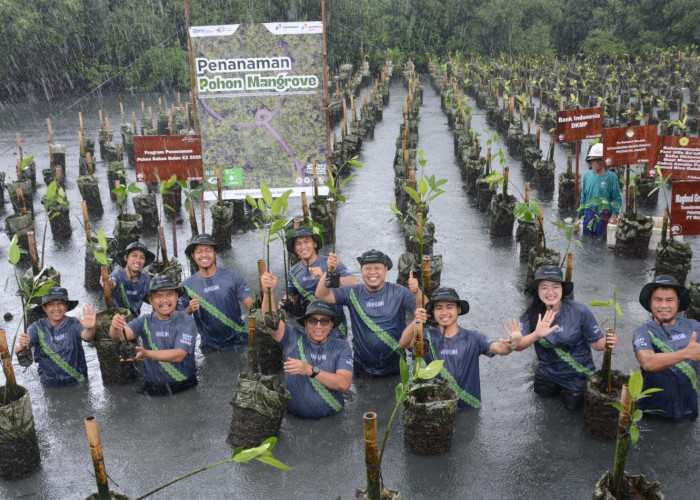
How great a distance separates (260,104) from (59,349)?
458 cm

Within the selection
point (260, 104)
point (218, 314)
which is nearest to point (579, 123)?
point (260, 104)

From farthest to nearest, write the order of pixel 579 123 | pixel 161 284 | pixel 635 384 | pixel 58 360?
pixel 579 123 → pixel 58 360 → pixel 161 284 → pixel 635 384

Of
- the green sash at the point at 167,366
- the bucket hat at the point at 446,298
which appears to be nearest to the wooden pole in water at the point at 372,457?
the bucket hat at the point at 446,298

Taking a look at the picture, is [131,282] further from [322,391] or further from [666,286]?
[666,286]

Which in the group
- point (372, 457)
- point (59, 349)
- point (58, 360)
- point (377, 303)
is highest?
point (372, 457)

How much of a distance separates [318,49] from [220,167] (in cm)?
211

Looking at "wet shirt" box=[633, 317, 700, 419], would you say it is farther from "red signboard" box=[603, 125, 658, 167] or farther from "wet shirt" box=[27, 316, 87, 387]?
"wet shirt" box=[27, 316, 87, 387]

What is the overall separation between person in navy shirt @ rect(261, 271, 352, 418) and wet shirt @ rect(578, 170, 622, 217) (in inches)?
216

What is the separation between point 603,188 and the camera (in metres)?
9.38

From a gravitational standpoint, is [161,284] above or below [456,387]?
above

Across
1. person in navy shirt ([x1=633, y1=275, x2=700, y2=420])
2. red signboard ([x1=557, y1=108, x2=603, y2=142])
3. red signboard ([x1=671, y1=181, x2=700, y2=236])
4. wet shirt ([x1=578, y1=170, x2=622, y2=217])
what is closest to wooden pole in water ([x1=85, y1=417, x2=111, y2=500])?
person in navy shirt ([x1=633, y1=275, x2=700, y2=420])

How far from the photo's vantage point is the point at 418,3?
42.4 meters

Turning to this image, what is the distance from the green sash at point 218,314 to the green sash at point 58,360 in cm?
122

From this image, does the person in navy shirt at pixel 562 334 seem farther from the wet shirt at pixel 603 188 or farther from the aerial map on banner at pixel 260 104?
the aerial map on banner at pixel 260 104
